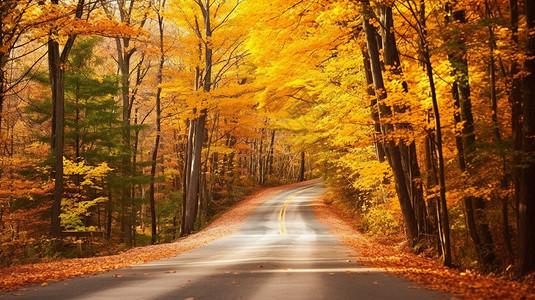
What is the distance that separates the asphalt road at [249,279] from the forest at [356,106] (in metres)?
3.41

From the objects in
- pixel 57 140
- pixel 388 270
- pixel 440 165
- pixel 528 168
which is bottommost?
pixel 388 270

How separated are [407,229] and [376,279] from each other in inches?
281

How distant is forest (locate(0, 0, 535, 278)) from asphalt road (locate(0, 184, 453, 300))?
11.2 ft

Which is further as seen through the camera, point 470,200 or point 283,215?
point 283,215

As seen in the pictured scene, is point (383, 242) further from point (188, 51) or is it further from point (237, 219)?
point (188, 51)

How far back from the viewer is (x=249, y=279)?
369 inches

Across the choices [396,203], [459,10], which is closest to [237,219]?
[396,203]

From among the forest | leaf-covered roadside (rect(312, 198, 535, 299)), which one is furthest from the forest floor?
the forest

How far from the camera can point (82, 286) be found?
28.9 feet

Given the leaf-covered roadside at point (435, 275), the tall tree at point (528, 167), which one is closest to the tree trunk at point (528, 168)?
the tall tree at point (528, 167)

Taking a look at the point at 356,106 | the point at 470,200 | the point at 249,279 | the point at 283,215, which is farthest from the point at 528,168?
the point at 283,215

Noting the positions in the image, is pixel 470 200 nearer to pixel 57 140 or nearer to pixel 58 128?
pixel 57 140

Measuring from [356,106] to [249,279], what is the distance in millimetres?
13411

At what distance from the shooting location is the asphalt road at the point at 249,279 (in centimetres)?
764
